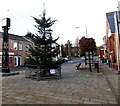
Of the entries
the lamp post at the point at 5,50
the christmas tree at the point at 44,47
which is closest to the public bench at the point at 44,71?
the christmas tree at the point at 44,47

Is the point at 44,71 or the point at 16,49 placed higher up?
the point at 16,49

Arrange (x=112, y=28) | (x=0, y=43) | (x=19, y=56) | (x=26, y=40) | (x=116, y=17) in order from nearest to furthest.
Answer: (x=116, y=17), (x=112, y=28), (x=0, y=43), (x=19, y=56), (x=26, y=40)

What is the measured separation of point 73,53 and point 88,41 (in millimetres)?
64073

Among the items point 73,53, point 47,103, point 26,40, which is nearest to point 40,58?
point 47,103

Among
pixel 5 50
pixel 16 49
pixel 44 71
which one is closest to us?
pixel 44 71

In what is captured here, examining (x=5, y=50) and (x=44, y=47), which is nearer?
(x=44, y=47)

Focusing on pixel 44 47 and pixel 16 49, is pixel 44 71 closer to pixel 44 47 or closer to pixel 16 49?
pixel 44 47

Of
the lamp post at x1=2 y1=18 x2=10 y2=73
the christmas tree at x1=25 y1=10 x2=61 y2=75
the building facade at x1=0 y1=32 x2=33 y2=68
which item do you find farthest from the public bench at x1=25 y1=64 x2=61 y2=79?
the building facade at x1=0 y1=32 x2=33 y2=68

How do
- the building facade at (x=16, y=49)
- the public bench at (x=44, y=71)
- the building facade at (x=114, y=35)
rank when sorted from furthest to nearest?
the building facade at (x=16, y=49) → the building facade at (x=114, y=35) → the public bench at (x=44, y=71)

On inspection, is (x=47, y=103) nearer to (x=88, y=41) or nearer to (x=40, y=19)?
(x=40, y=19)

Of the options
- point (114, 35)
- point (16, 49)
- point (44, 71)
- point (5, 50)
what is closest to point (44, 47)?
point (44, 71)

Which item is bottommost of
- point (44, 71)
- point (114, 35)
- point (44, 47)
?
point (44, 71)

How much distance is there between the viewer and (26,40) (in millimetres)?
32406

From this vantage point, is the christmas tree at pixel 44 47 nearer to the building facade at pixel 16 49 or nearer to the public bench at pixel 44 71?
the public bench at pixel 44 71
